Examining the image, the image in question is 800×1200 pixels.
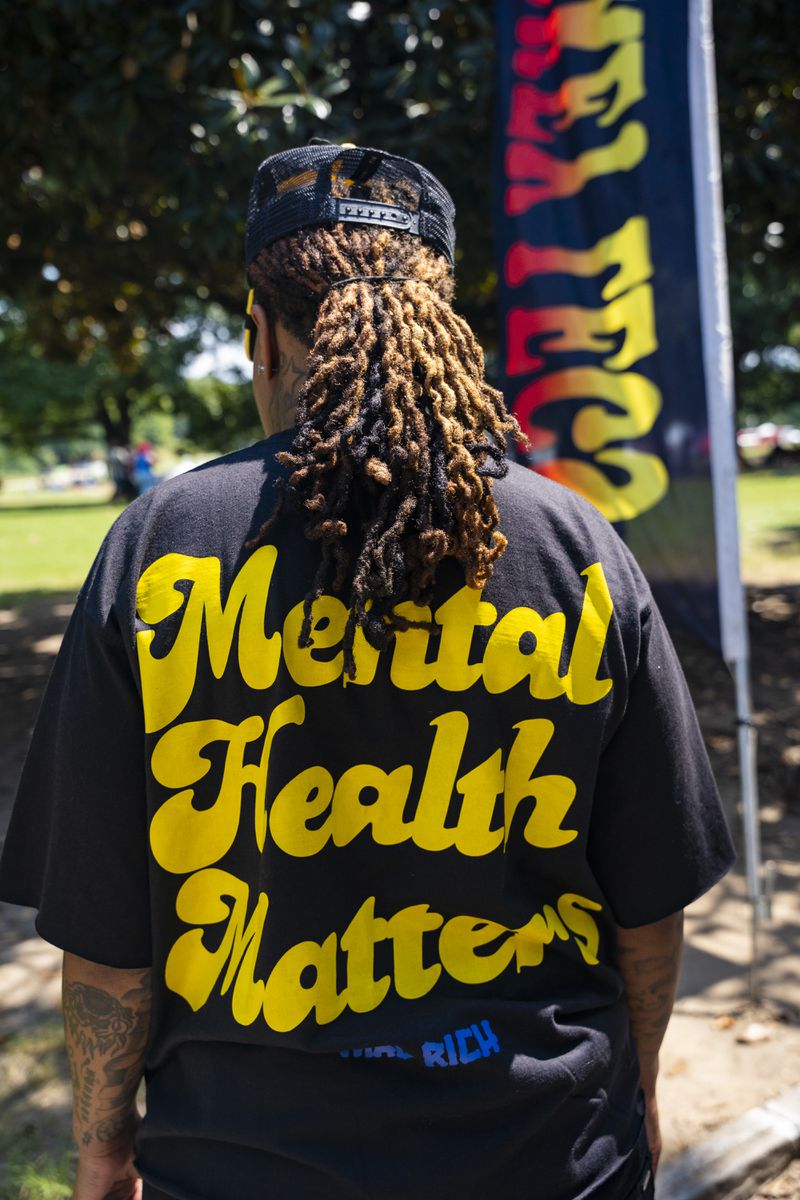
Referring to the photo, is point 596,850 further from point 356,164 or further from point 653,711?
point 356,164

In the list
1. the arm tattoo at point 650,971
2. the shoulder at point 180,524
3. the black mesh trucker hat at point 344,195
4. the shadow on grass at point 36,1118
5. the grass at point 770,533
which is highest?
the black mesh trucker hat at point 344,195

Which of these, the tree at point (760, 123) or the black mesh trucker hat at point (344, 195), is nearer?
the black mesh trucker hat at point (344, 195)

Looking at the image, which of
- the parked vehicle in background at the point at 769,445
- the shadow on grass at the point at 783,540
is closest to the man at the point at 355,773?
the shadow on grass at the point at 783,540

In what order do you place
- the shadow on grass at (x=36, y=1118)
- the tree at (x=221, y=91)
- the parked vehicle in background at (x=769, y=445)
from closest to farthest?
the shadow on grass at (x=36, y=1118), the tree at (x=221, y=91), the parked vehicle in background at (x=769, y=445)

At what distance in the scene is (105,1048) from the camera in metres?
1.33

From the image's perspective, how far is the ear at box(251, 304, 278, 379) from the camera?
1365 mm

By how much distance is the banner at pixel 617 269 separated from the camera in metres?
3.32

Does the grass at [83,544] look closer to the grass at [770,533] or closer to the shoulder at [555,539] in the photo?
the grass at [770,533]

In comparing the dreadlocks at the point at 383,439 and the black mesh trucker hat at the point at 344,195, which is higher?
the black mesh trucker hat at the point at 344,195

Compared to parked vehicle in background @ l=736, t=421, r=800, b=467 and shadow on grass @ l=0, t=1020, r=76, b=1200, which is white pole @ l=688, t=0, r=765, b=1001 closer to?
shadow on grass @ l=0, t=1020, r=76, b=1200

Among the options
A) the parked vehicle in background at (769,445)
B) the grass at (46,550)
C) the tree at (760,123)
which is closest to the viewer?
the tree at (760,123)

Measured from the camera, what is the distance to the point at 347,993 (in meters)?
1.21

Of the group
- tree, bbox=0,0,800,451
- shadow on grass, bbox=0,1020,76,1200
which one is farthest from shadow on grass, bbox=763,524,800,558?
shadow on grass, bbox=0,1020,76,1200

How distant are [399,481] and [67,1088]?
2.60 m
